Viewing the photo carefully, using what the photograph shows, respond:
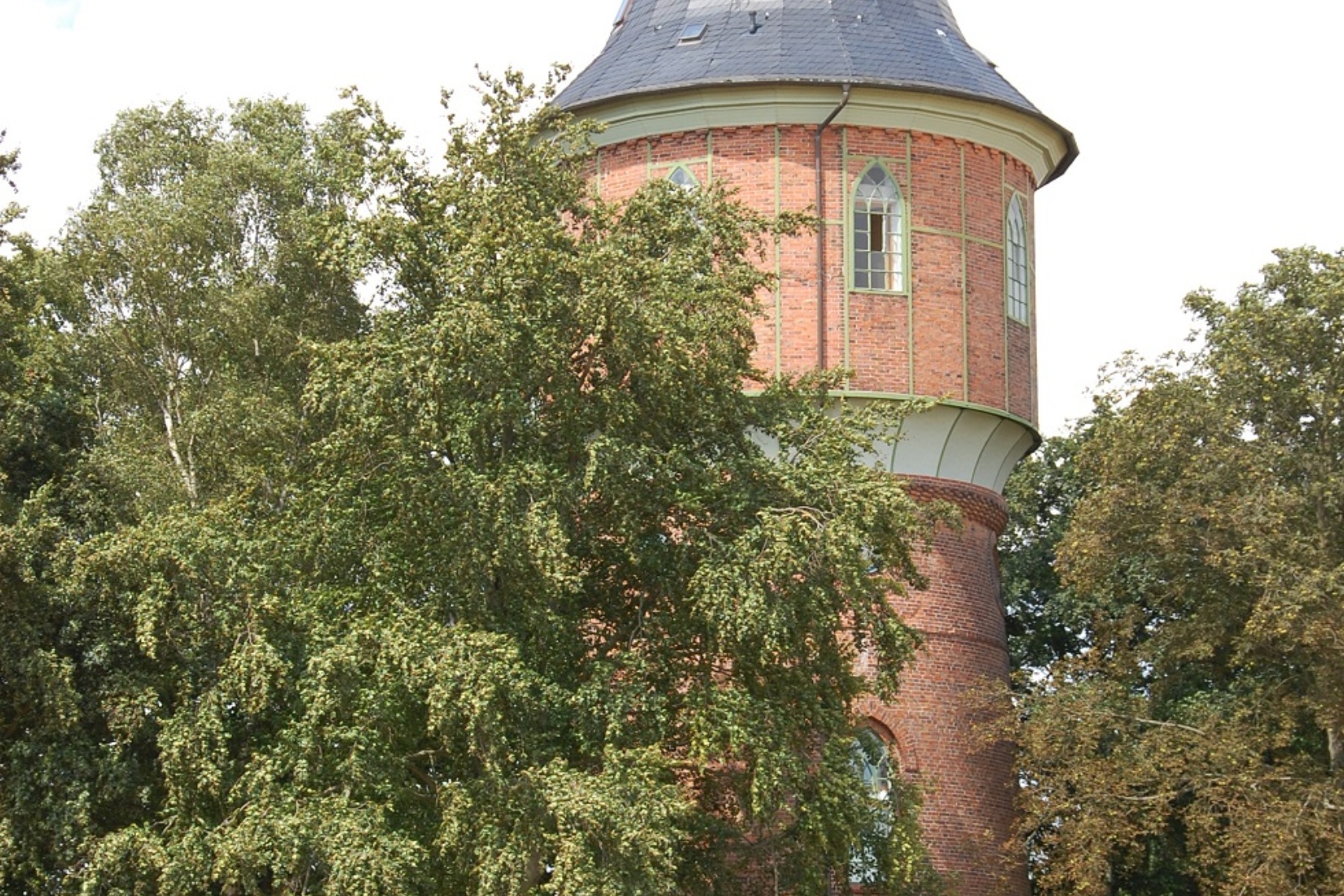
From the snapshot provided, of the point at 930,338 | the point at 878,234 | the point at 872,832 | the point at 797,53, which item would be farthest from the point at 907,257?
the point at 872,832

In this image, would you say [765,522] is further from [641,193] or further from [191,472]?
[191,472]

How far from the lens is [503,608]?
22531 mm

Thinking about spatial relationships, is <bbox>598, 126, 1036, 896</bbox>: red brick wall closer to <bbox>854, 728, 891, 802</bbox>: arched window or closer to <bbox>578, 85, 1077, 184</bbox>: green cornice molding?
<bbox>578, 85, 1077, 184</bbox>: green cornice molding

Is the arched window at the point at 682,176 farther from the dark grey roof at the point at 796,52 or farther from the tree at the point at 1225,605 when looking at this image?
the tree at the point at 1225,605

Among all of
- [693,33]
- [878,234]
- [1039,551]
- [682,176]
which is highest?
[693,33]

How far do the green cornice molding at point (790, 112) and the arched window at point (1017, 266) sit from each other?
1.08 meters

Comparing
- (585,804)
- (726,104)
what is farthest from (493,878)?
(726,104)

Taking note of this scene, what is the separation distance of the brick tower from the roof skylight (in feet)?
0.70

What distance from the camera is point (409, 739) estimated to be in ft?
72.9

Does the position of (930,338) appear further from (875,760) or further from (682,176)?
(875,760)

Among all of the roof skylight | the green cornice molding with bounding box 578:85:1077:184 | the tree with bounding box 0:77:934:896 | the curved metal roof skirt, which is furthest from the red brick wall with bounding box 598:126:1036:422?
the tree with bounding box 0:77:934:896

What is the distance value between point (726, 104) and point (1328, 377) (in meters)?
8.00

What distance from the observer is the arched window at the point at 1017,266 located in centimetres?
3225

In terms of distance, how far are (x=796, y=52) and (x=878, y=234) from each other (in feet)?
8.35
